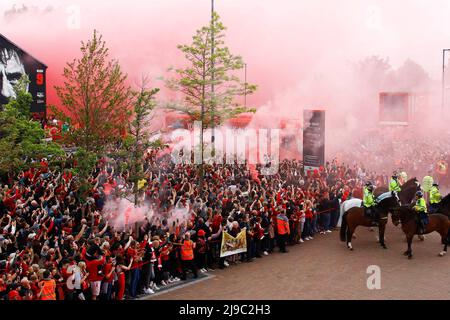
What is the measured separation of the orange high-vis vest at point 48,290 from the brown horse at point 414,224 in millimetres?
11140

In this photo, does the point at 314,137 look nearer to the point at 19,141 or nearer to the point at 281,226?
the point at 281,226

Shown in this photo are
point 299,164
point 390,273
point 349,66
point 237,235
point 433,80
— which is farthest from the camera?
point 433,80

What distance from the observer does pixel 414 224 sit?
17.1 metres

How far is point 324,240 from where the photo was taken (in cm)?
2012

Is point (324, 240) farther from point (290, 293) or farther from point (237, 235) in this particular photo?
point (290, 293)

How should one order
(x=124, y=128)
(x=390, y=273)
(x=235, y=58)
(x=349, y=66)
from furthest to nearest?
(x=349, y=66) < (x=235, y=58) < (x=124, y=128) < (x=390, y=273)

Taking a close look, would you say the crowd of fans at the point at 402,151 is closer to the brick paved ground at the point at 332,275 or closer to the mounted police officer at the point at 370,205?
the mounted police officer at the point at 370,205

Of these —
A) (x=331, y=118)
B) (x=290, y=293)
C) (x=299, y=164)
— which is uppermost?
(x=331, y=118)

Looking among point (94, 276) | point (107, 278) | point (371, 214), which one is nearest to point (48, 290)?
point (94, 276)

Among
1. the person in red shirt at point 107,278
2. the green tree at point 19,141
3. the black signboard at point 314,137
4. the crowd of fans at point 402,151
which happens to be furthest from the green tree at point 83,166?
the crowd of fans at point 402,151

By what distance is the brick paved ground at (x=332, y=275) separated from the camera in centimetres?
1401

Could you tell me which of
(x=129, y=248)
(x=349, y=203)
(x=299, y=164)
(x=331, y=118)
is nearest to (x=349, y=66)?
(x=331, y=118)

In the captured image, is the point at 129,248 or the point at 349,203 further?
the point at 349,203

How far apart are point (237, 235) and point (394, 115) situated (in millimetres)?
37099
